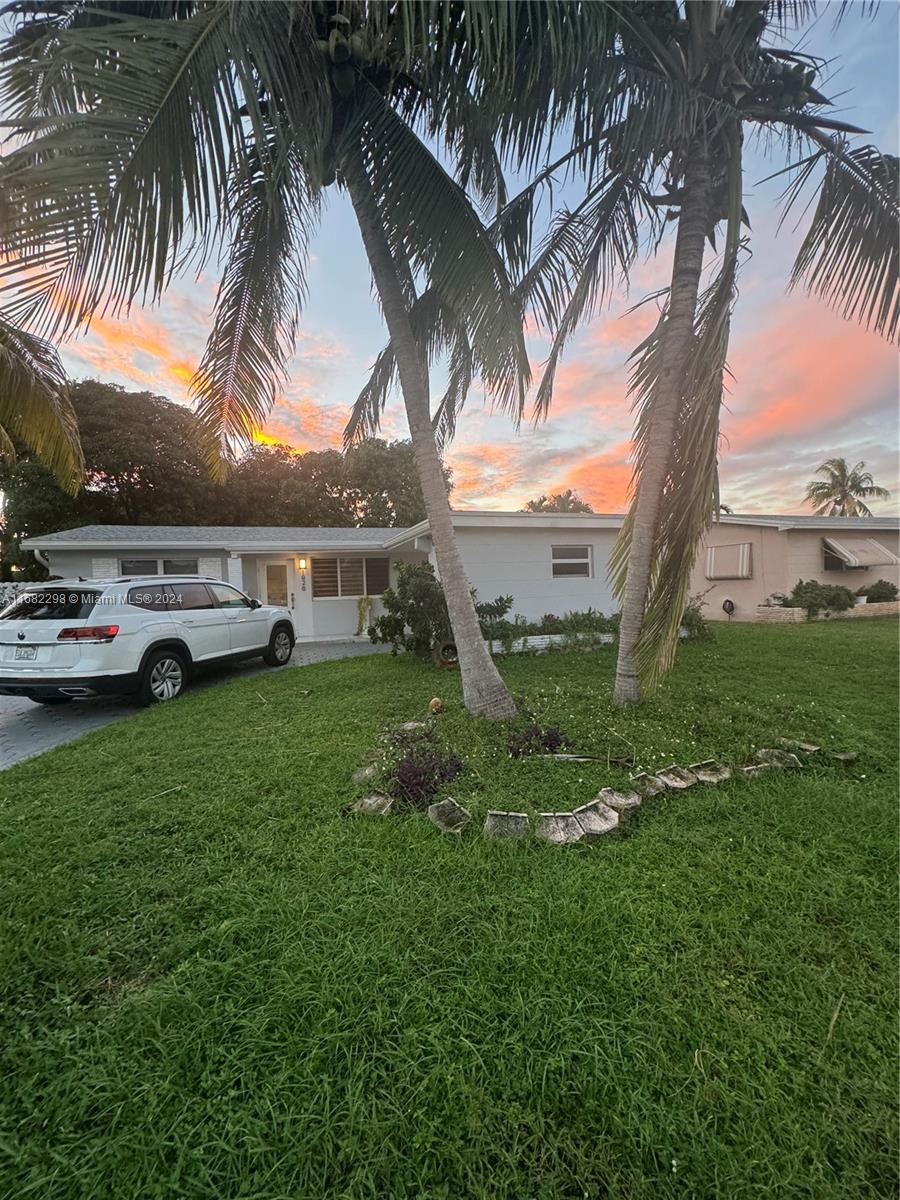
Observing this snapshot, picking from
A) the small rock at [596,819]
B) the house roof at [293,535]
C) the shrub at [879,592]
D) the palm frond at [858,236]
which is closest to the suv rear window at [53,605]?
the small rock at [596,819]

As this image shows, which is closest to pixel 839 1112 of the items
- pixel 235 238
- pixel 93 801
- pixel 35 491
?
pixel 93 801

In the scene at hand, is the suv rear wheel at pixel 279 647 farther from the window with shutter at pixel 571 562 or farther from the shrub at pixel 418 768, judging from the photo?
the window with shutter at pixel 571 562

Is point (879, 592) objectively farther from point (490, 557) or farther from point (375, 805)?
point (375, 805)

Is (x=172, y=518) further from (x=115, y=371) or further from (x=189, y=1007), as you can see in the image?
(x=189, y=1007)

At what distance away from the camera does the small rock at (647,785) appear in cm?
359

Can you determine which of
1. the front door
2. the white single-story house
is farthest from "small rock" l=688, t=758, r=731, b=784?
the front door

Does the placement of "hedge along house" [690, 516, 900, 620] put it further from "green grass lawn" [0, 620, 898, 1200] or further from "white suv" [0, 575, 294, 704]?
"white suv" [0, 575, 294, 704]

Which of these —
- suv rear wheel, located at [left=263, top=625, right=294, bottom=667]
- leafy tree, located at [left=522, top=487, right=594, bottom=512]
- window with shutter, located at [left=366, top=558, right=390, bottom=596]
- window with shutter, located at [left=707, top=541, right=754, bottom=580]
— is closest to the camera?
suv rear wheel, located at [left=263, top=625, right=294, bottom=667]

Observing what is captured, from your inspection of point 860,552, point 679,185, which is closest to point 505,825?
point 679,185

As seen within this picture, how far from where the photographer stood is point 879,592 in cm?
1603

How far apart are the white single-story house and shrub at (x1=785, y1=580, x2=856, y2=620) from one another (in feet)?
2.00

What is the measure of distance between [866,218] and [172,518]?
2364 centimetres

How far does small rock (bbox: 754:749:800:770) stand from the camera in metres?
4.09

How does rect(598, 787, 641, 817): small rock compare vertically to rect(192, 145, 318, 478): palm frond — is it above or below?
below
